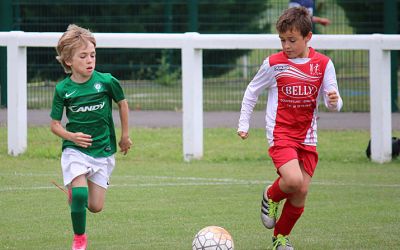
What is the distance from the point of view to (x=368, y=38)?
41.8ft

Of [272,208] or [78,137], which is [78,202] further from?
[272,208]

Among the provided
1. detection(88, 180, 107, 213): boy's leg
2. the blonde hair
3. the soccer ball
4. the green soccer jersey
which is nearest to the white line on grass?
detection(88, 180, 107, 213): boy's leg

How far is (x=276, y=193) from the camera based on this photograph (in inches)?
319

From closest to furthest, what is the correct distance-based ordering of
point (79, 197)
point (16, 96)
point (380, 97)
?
point (79, 197)
point (380, 97)
point (16, 96)

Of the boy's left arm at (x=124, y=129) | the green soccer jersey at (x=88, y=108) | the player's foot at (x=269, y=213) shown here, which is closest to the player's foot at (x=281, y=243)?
the player's foot at (x=269, y=213)

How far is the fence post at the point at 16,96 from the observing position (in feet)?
43.6

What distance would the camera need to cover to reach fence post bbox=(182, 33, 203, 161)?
12.9 m

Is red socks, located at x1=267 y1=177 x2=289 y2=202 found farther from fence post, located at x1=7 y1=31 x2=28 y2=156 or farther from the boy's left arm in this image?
fence post, located at x1=7 y1=31 x2=28 y2=156

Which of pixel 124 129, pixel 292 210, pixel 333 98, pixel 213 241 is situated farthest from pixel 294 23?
pixel 213 241

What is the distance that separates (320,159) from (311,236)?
498cm

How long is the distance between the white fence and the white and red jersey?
4.65 m

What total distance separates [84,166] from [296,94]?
1.68m

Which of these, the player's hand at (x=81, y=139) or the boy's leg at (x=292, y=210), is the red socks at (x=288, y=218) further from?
the player's hand at (x=81, y=139)

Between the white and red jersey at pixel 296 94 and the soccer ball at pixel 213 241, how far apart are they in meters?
0.94
